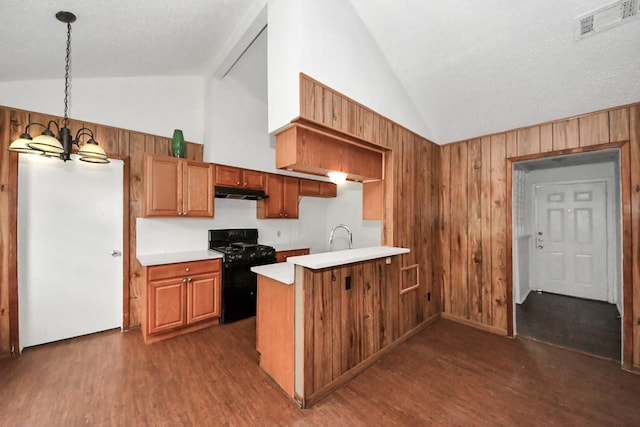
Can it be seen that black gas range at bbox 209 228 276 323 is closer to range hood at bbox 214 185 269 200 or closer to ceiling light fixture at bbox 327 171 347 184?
range hood at bbox 214 185 269 200

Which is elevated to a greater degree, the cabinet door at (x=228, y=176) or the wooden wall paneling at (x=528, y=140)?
the wooden wall paneling at (x=528, y=140)

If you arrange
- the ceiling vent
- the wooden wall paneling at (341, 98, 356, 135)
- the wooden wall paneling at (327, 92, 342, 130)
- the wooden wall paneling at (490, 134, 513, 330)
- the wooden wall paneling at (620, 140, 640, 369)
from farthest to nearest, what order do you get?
the wooden wall paneling at (490, 134, 513, 330) → the wooden wall paneling at (620, 140, 640, 369) → the wooden wall paneling at (341, 98, 356, 135) → the wooden wall paneling at (327, 92, 342, 130) → the ceiling vent

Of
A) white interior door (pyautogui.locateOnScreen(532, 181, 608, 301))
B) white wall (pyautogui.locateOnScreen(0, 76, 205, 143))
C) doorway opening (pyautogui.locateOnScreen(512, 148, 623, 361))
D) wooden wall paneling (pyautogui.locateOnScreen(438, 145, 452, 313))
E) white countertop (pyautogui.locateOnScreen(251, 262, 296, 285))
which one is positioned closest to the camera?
white countertop (pyautogui.locateOnScreen(251, 262, 296, 285))

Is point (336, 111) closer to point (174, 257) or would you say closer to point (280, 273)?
point (280, 273)

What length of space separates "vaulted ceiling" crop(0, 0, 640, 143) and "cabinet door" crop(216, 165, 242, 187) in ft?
4.43

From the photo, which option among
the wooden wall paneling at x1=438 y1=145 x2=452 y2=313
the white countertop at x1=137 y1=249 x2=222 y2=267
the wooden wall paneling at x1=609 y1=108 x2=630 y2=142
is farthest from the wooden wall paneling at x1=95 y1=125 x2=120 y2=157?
the wooden wall paneling at x1=609 y1=108 x2=630 y2=142

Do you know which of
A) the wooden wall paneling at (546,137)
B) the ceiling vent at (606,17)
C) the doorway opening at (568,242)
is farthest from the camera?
the doorway opening at (568,242)

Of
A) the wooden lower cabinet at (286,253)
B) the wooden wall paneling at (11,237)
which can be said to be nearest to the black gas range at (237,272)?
the wooden lower cabinet at (286,253)

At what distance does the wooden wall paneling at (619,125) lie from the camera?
2395mm

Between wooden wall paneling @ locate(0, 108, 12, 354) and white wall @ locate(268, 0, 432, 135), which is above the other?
white wall @ locate(268, 0, 432, 135)

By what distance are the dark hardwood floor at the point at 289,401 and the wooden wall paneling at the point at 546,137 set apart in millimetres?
2159

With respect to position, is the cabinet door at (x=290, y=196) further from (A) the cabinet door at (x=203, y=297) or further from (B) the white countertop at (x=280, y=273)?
(B) the white countertop at (x=280, y=273)

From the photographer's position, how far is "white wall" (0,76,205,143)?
8.56 ft

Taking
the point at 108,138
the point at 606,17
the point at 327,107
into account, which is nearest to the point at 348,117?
the point at 327,107
